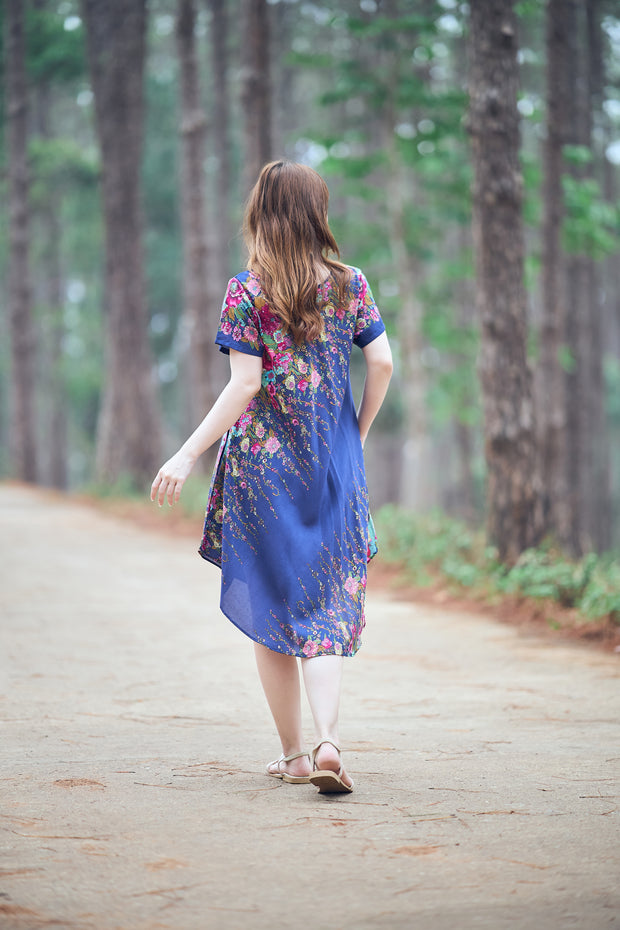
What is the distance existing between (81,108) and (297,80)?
8641 millimetres

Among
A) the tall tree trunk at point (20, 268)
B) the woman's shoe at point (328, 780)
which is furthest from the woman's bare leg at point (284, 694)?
the tall tree trunk at point (20, 268)

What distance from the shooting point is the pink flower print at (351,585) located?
3633mm

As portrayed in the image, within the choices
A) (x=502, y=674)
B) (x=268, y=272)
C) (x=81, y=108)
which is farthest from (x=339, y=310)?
(x=81, y=108)

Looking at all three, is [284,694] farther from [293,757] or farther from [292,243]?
[292,243]

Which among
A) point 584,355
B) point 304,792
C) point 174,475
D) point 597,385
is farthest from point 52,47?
point 304,792

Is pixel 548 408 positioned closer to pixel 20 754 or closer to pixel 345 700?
pixel 345 700

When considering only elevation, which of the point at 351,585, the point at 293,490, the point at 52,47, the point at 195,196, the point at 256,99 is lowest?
the point at 351,585

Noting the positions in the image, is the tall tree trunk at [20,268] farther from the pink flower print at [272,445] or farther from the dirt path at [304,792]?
the pink flower print at [272,445]

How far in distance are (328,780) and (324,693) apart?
29cm

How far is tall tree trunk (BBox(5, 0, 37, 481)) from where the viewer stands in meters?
23.7

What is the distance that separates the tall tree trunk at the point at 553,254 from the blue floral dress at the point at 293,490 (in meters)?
12.0

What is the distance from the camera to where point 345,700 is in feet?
16.9

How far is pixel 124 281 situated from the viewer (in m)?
18.5

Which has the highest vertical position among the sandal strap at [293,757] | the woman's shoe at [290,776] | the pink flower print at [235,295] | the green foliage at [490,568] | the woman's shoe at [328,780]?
the pink flower print at [235,295]
